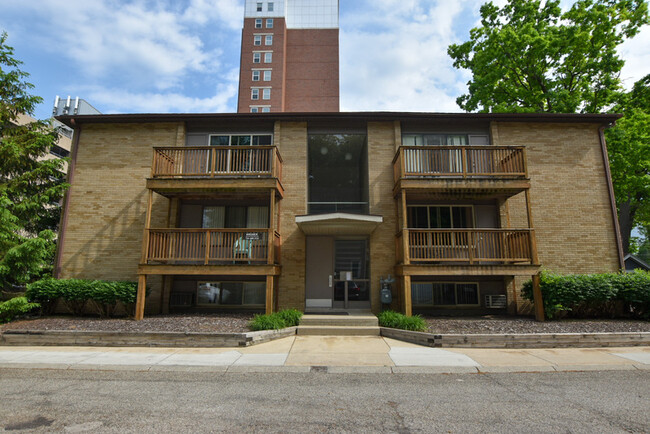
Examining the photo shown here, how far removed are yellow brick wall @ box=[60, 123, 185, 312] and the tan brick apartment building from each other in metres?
0.05

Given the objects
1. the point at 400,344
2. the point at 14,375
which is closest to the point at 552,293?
the point at 400,344

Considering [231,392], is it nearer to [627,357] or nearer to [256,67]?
[627,357]

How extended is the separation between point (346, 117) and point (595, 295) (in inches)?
382

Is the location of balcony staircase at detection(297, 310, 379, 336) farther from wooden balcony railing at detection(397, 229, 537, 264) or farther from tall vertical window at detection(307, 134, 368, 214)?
tall vertical window at detection(307, 134, 368, 214)

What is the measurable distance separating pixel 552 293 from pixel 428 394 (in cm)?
728

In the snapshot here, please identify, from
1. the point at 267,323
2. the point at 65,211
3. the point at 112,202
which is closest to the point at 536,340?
the point at 267,323

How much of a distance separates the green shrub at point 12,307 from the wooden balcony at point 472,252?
36.4 feet

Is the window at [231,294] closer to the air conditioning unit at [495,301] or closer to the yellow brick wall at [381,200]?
the yellow brick wall at [381,200]

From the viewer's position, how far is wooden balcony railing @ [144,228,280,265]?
33.9 feet

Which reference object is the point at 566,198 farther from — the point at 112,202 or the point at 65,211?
the point at 65,211

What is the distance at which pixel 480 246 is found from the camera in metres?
10.5

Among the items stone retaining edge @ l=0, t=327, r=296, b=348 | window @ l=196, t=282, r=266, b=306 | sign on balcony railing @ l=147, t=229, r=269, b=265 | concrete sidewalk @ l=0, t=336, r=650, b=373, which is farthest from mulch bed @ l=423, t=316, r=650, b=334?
window @ l=196, t=282, r=266, b=306

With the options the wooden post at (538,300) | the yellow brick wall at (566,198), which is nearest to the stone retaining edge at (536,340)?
the wooden post at (538,300)

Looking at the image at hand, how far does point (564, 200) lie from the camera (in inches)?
477
